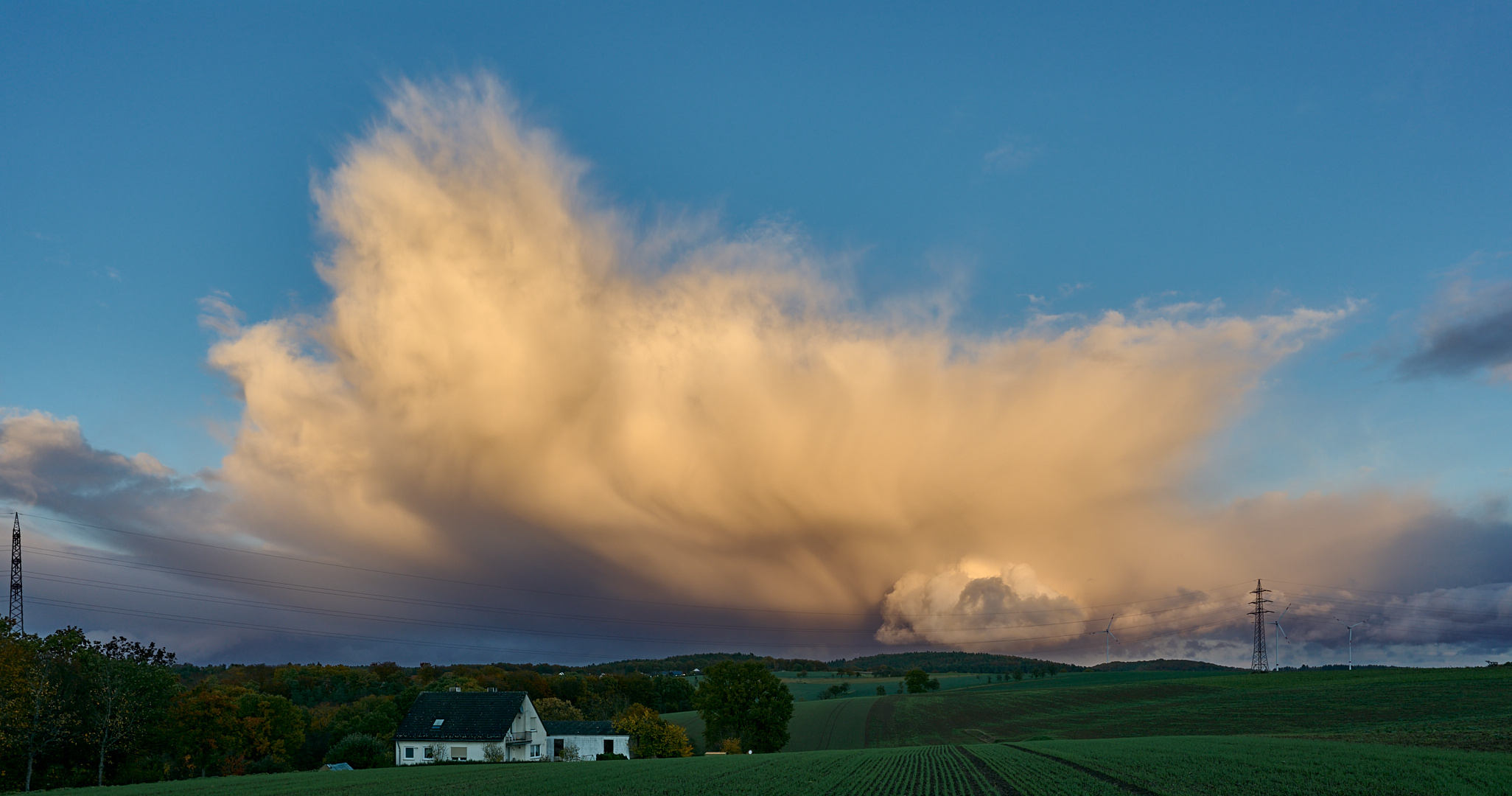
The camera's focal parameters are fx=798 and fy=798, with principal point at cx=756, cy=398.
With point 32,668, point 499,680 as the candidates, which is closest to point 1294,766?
point 32,668

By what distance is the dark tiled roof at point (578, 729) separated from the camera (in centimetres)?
10775

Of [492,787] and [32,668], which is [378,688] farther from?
[492,787]

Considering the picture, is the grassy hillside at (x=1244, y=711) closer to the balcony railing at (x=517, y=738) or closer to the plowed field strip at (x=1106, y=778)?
the plowed field strip at (x=1106, y=778)

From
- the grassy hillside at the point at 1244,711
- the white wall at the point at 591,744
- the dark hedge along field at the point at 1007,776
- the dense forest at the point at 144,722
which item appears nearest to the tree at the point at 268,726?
the dense forest at the point at 144,722

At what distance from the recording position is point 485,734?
9419cm

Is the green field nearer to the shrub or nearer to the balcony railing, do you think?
the balcony railing

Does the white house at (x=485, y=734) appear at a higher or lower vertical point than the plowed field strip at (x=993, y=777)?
lower

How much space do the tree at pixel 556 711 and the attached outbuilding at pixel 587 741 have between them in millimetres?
13855

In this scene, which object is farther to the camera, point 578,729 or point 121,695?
point 578,729

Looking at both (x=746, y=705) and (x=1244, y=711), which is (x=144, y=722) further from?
(x=1244, y=711)

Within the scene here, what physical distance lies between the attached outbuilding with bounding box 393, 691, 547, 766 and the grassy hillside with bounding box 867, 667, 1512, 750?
154 ft

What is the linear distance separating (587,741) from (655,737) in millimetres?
11136

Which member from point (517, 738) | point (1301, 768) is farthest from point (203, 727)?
point (1301, 768)

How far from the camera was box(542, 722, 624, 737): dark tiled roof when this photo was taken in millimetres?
107750
